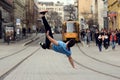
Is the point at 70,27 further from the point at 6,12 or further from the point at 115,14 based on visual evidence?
the point at 6,12

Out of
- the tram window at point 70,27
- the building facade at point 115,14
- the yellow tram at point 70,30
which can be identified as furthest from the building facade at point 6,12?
the tram window at point 70,27

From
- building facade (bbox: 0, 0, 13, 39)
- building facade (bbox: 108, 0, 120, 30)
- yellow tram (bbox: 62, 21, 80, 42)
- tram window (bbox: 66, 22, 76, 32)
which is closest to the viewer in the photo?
yellow tram (bbox: 62, 21, 80, 42)

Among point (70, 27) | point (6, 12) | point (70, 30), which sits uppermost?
point (6, 12)

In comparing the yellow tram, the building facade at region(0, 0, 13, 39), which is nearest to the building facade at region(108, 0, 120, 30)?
the yellow tram

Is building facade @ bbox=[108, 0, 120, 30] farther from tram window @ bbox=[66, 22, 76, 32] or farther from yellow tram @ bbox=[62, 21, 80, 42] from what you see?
tram window @ bbox=[66, 22, 76, 32]

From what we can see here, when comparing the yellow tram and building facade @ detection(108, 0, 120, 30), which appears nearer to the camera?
the yellow tram

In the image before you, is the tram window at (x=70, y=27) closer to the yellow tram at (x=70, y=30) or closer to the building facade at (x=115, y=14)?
the yellow tram at (x=70, y=30)

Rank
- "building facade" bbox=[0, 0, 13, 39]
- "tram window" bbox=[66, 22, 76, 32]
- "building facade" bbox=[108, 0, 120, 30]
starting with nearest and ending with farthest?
"tram window" bbox=[66, 22, 76, 32]
"building facade" bbox=[108, 0, 120, 30]
"building facade" bbox=[0, 0, 13, 39]

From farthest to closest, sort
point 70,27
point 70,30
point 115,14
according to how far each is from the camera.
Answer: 1. point 115,14
2. point 70,27
3. point 70,30

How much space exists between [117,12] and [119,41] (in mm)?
15193

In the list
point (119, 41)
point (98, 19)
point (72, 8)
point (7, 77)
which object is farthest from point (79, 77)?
point (72, 8)

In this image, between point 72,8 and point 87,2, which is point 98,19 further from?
point 72,8

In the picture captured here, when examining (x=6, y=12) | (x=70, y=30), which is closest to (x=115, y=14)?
(x=70, y=30)

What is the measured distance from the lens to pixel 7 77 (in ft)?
63.4
